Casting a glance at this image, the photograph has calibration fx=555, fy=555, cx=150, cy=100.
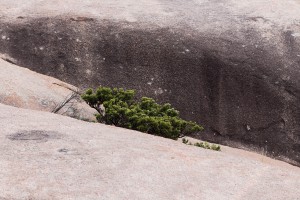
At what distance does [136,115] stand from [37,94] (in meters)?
2.68

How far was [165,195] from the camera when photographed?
22.2 ft

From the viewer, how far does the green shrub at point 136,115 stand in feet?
39.6

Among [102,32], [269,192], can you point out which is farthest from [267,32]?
[269,192]

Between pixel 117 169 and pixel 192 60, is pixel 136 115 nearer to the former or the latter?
pixel 192 60

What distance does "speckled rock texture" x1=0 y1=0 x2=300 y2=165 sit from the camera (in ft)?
50.9

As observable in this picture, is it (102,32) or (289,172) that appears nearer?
(289,172)

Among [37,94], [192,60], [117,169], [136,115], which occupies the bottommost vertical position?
[37,94]

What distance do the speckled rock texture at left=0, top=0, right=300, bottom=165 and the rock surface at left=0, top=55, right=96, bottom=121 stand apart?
1.50 m

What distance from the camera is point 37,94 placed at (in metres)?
13.2

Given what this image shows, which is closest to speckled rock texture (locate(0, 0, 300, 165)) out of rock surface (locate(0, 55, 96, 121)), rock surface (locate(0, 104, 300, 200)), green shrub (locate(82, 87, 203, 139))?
rock surface (locate(0, 55, 96, 121))

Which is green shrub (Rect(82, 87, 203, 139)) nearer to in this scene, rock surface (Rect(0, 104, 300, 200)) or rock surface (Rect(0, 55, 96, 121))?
rock surface (Rect(0, 55, 96, 121))

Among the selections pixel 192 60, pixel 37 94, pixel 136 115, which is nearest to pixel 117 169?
pixel 136 115

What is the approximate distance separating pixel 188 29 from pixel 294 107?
3749mm

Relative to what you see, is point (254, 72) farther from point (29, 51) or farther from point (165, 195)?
point (165, 195)
